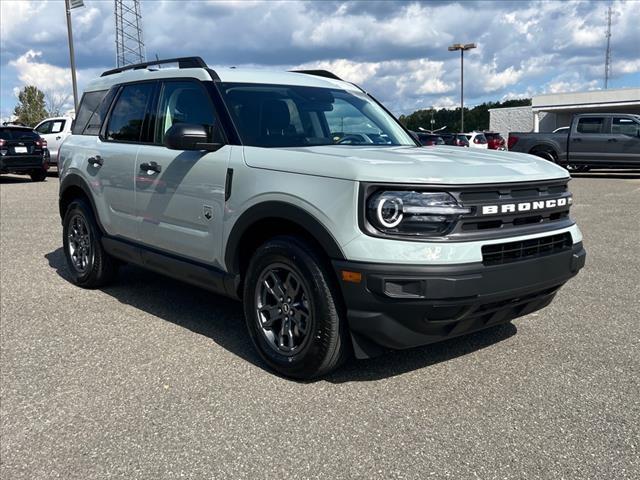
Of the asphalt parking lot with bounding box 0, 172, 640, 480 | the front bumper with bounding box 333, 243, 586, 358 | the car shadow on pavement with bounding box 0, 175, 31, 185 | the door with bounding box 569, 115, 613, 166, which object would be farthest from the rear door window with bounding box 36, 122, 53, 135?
the front bumper with bounding box 333, 243, 586, 358

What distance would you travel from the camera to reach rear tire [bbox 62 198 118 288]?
5766mm

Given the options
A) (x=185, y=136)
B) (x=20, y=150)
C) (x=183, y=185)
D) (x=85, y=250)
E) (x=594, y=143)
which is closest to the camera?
(x=185, y=136)

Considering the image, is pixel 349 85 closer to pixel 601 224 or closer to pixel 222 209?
pixel 222 209

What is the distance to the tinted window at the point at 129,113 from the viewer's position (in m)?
5.16

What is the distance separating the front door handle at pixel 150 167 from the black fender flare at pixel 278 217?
1.04 meters

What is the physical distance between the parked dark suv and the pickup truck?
14533mm

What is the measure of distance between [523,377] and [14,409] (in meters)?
2.94

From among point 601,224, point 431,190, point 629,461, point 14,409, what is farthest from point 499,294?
point 601,224

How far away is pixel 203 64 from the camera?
183 inches

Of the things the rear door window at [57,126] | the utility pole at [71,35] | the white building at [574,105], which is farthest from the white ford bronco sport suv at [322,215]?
the white building at [574,105]

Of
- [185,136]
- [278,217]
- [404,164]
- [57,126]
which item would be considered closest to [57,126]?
[57,126]

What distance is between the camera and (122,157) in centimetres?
519

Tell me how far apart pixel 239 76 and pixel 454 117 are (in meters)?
93.8

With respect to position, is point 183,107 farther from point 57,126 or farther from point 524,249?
point 57,126
